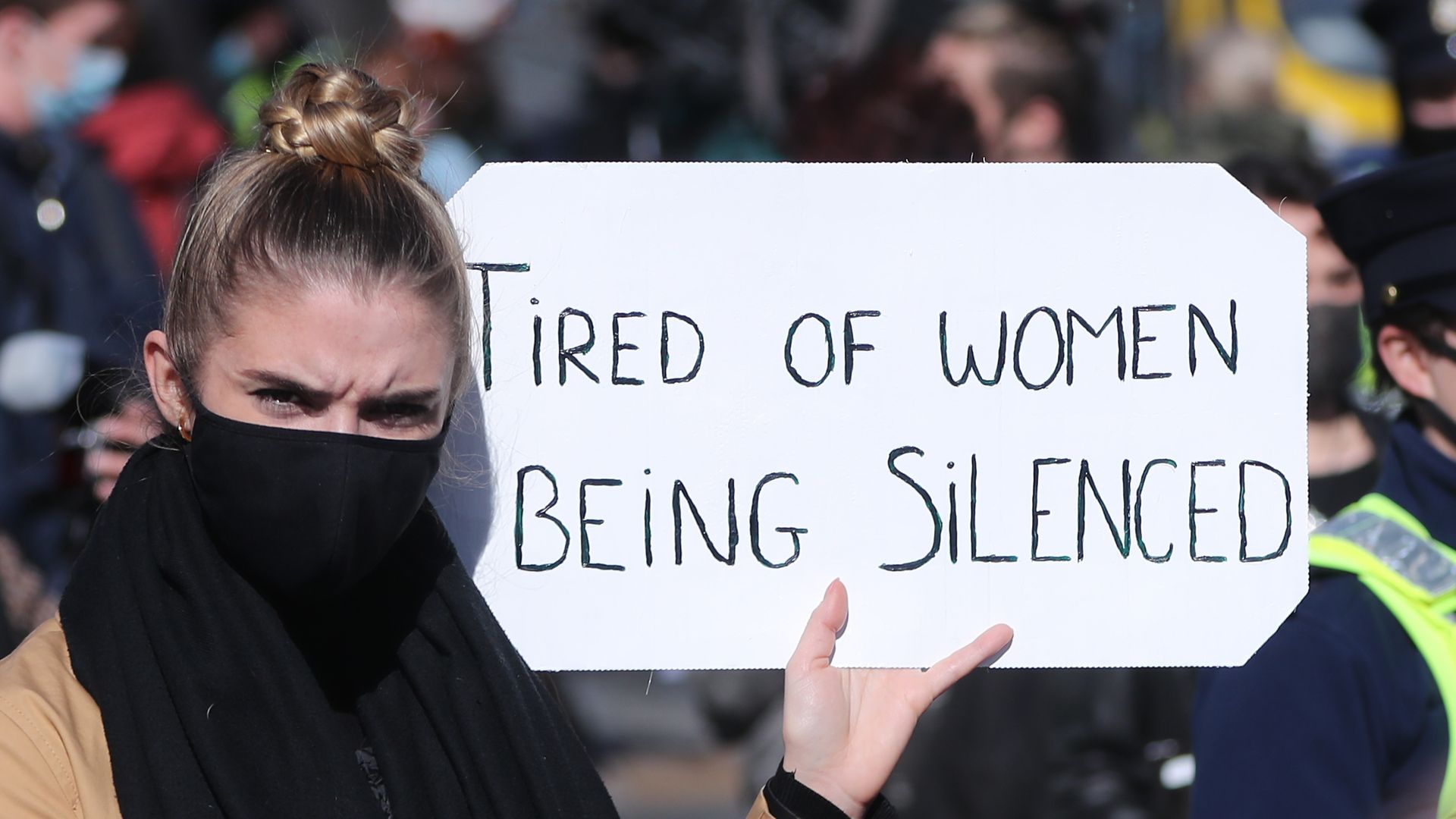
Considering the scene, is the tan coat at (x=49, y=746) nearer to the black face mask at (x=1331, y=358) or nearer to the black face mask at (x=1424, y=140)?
the black face mask at (x=1331, y=358)

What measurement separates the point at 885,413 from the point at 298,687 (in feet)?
2.75

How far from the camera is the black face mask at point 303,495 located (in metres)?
1.84

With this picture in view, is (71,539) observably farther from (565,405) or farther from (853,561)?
(853,561)

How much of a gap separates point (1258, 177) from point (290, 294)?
2.93 meters

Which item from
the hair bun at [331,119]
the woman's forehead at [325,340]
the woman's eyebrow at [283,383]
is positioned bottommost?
the woman's eyebrow at [283,383]

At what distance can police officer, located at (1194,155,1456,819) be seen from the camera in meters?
2.29

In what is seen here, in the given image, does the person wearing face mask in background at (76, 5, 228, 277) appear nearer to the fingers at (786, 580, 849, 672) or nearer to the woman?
the woman

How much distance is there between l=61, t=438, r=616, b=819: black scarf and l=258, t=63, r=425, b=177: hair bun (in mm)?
419

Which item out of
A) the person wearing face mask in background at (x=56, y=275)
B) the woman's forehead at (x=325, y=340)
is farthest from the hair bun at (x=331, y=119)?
the person wearing face mask in background at (x=56, y=275)

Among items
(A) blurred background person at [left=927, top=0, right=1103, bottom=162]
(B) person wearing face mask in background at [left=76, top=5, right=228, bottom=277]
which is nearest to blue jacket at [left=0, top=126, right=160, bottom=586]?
(B) person wearing face mask in background at [left=76, top=5, right=228, bottom=277]

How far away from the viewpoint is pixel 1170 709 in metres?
3.92

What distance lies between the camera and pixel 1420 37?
155 inches

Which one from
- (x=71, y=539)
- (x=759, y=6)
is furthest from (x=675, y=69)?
(x=71, y=539)

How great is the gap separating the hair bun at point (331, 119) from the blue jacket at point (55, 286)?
1786mm
